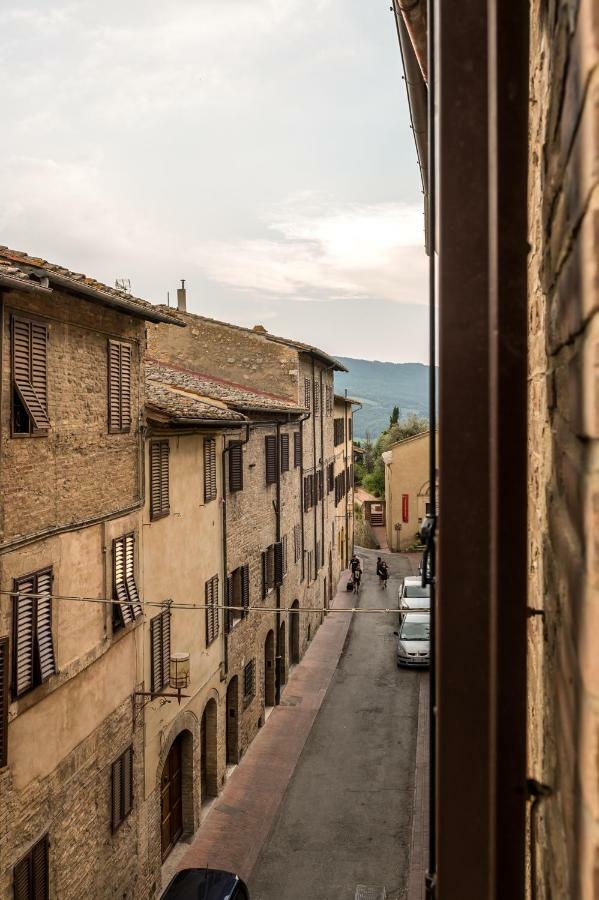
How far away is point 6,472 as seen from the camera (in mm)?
8766

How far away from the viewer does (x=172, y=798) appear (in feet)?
49.1

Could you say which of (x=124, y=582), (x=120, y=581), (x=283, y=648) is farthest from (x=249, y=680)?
(x=120, y=581)

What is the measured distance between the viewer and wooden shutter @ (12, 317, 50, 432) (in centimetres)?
909

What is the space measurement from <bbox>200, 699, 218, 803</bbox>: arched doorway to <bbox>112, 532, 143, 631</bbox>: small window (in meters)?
5.62

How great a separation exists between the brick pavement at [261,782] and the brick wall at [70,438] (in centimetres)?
727

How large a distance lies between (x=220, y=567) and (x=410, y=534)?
2933cm

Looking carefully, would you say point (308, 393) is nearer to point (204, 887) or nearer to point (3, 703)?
point (204, 887)

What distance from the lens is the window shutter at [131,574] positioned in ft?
39.8

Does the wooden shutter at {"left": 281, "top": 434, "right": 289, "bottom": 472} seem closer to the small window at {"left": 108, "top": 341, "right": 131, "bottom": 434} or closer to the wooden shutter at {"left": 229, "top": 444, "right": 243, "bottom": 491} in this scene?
the wooden shutter at {"left": 229, "top": 444, "right": 243, "bottom": 491}

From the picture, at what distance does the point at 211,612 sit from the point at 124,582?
15.5 ft

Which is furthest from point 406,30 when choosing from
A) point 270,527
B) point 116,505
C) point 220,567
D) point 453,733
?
point 270,527

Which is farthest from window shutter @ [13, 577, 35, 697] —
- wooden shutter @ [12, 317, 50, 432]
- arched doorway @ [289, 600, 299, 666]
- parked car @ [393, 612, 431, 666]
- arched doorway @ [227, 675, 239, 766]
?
arched doorway @ [289, 600, 299, 666]

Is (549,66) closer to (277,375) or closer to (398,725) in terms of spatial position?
(398,725)

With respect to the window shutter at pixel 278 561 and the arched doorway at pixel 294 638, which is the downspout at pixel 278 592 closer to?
the window shutter at pixel 278 561
